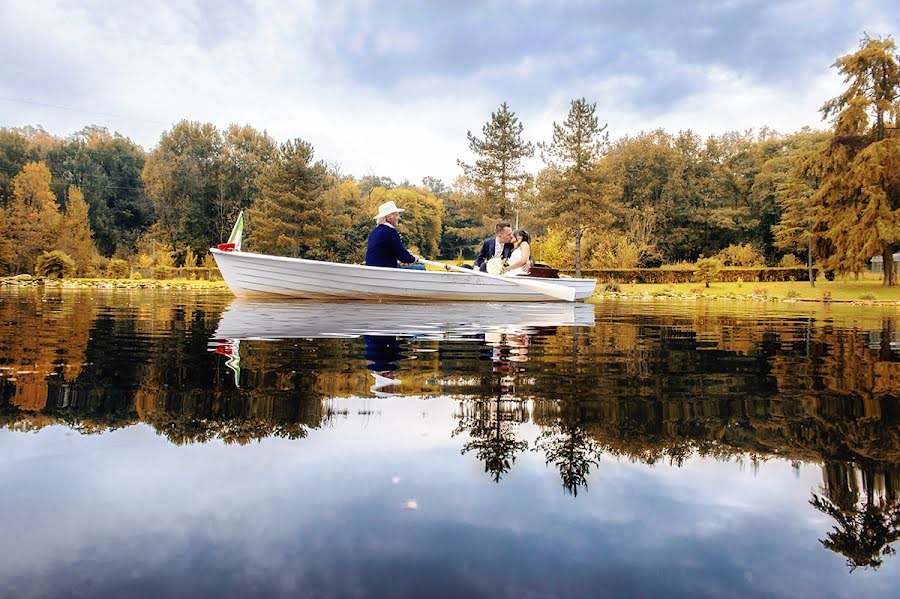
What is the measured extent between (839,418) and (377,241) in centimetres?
1070

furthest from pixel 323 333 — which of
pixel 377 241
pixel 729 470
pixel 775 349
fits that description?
pixel 377 241

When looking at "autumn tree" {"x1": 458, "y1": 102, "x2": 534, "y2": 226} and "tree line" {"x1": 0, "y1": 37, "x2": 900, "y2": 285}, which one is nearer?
"tree line" {"x1": 0, "y1": 37, "x2": 900, "y2": 285}

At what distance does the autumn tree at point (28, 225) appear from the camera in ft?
115

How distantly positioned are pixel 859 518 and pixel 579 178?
35641 millimetres

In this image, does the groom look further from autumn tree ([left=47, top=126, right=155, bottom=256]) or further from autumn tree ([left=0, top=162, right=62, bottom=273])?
autumn tree ([left=47, top=126, right=155, bottom=256])

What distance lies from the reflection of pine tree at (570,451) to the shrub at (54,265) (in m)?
34.3

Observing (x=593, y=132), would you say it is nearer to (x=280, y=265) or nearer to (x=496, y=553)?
(x=280, y=265)

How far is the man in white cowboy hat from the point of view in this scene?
39.4 feet

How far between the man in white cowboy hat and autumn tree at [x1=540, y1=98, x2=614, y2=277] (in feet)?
79.8

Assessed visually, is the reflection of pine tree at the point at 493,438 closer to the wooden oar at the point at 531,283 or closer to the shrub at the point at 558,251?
the wooden oar at the point at 531,283

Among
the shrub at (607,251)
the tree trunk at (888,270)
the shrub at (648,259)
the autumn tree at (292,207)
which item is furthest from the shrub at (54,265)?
the tree trunk at (888,270)

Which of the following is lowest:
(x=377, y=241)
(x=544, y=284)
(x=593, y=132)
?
(x=544, y=284)

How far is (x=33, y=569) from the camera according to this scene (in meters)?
1.21

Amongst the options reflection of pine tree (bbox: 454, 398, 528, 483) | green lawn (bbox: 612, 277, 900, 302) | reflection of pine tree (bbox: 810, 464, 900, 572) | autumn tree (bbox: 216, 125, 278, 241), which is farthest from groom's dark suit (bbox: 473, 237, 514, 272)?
autumn tree (bbox: 216, 125, 278, 241)
